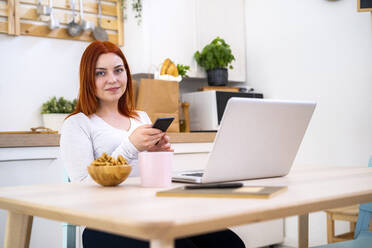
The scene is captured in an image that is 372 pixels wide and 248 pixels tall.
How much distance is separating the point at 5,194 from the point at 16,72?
2.05 m

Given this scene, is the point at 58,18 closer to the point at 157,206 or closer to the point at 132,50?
the point at 132,50

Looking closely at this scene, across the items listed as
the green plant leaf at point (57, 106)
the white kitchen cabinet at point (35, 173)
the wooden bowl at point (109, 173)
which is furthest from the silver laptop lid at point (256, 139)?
the green plant leaf at point (57, 106)

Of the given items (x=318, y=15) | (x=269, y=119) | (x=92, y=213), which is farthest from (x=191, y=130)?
(x=92, y=213)

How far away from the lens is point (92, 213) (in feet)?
2.33

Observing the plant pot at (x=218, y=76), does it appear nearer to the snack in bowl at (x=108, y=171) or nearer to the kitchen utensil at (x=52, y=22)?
the kitchen utensil at (x=52, y=22)

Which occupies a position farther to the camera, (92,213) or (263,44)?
(263,44)

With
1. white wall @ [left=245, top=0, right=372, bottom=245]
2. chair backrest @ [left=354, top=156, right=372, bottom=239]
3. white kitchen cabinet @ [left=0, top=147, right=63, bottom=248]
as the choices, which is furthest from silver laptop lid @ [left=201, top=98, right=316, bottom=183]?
white wall @ [left=245, top=0, right=372, bottom=245]

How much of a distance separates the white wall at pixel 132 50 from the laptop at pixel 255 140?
197cm

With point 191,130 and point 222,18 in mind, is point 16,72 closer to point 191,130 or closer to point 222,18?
point 191,130

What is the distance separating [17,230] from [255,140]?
60cm

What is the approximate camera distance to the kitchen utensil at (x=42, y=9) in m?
2.94

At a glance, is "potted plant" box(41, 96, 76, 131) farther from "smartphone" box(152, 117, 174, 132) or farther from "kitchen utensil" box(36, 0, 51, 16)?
"smartphone" box(152, 117, 174, 132)

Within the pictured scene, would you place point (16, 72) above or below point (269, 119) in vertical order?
above

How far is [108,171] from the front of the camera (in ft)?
3.59
